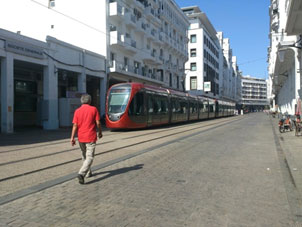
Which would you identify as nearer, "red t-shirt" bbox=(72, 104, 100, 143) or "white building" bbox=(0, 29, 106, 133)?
"red t-shirt" bbox=(72, 104, 100, 143)

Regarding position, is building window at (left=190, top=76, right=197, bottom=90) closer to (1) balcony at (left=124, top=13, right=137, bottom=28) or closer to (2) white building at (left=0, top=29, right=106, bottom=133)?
(1) balcony at (left=124, top=13, right=137, bottom=28)

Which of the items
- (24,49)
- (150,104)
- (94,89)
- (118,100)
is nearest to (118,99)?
(118,100)

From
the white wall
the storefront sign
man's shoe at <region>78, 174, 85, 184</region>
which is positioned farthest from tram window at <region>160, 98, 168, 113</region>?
man's shoe at <region>78, 174, 85, 184</region>

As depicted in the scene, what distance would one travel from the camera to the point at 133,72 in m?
33.2

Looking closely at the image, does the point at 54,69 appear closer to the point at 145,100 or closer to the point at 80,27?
the point at 145,100

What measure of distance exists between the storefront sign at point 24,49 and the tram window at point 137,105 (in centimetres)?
802

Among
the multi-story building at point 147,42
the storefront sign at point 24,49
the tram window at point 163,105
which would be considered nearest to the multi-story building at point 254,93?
the multi-story building at point 147,42

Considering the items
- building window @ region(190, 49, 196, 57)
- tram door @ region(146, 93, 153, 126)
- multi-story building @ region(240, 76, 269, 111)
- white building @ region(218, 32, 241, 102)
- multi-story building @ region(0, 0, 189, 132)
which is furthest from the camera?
multi-story building @ region(240, 76, 269, 111)

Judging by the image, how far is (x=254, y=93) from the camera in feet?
553

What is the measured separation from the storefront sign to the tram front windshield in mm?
6489

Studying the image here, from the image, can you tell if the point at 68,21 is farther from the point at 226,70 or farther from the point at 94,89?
the point at 226,70

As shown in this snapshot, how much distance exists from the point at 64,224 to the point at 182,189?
7.50 feet

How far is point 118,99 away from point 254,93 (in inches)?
6450

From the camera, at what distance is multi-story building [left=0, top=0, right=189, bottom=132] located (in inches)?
781
